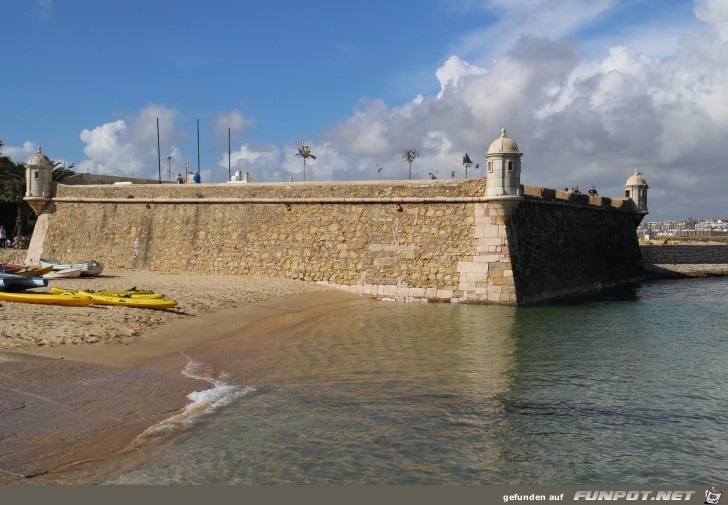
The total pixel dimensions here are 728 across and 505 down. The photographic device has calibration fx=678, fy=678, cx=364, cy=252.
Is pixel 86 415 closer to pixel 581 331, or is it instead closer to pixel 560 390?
pixel 560 390

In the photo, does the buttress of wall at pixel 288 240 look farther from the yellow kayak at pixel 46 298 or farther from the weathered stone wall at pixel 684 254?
the weathered stone wall at pixel 684 254

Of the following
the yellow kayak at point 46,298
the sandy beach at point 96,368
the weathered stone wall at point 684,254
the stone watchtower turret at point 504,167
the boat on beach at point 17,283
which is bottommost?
the sandy beach at point 96,368

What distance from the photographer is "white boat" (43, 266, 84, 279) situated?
2028cm

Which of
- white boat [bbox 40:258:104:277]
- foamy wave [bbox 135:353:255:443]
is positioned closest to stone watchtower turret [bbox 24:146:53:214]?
white boat [bbox 40:258:104:277]

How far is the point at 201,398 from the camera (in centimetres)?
891

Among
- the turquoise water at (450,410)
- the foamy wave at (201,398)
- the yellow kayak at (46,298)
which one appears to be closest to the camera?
the turquoise water at (450,410)

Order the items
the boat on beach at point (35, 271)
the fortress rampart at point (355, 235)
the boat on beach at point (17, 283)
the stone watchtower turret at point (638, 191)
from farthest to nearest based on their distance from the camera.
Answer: the stone watchtower turret at point (638, 191) → the fortress rampart at point (355, 235) → the boat on beach at point (35, 271) → the boat on beach at point (17, 283)

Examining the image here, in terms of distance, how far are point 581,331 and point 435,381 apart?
6.84 metres

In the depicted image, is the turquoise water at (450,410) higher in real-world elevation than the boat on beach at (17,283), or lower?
lower

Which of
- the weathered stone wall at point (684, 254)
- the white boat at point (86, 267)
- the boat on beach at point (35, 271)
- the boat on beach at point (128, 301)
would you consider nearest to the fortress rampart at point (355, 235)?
the white boat at point (86, 267)

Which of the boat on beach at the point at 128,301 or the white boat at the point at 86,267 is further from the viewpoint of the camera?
the white boat at the point at 86,267

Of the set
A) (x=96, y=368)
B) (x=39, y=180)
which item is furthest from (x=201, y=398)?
(x=39, y=180)

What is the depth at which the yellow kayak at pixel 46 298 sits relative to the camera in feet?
45.4

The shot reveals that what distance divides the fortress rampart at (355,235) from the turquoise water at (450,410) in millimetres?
4734
